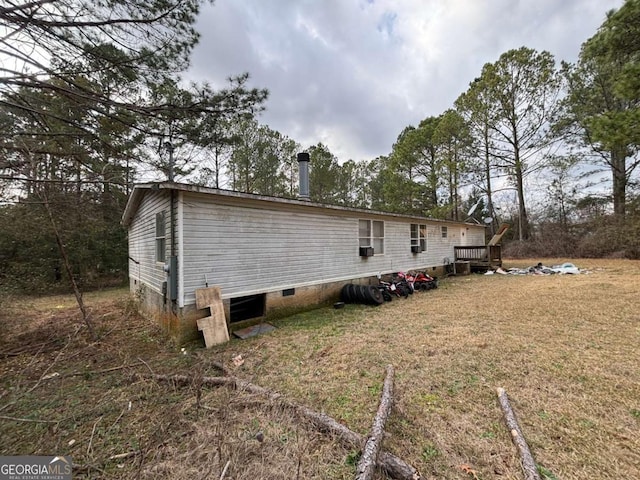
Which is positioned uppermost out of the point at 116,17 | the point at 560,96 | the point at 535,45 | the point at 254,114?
the point at 535,45

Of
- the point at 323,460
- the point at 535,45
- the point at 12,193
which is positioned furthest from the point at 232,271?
the point at 535,45

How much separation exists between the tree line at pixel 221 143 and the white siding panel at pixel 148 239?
0.71m

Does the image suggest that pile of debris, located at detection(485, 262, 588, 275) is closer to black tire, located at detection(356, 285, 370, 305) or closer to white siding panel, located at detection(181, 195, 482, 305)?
white siding panel, located at detection(181, 195, 482, 305)

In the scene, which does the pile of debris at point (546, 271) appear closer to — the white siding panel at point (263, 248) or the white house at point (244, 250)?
the white house at point (244, 250)

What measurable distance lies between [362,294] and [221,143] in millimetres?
4824

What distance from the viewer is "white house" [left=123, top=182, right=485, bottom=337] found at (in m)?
4.57

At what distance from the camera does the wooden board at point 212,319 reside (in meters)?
4.46

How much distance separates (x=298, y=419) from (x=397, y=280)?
703cm

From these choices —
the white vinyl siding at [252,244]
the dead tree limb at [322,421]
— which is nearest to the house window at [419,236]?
the white vinyl siding at [252,244]

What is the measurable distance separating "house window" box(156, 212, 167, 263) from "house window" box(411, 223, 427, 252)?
8.36 meters

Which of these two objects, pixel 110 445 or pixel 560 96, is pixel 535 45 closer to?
→ pixel 560 96

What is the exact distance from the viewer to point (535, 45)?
13.7 m

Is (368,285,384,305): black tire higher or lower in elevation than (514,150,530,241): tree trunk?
lower

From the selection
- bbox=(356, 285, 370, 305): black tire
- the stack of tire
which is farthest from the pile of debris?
bbox=(356, 285, 370, 305): black tire
